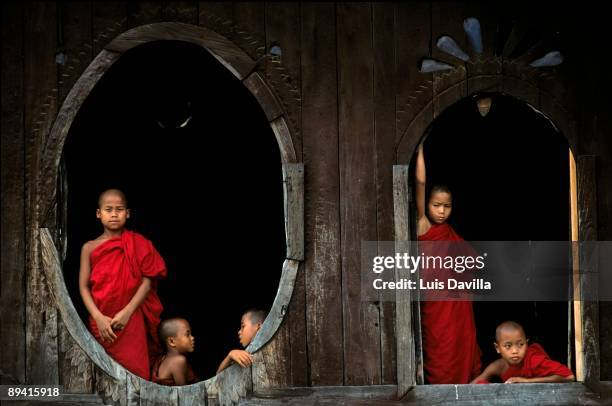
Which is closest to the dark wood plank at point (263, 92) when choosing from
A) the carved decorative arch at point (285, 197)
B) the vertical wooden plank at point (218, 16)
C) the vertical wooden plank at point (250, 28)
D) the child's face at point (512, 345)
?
the carved decorative arch at point (285, 197)

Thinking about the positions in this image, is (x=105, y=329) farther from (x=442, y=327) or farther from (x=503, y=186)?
(x=503, y=186)

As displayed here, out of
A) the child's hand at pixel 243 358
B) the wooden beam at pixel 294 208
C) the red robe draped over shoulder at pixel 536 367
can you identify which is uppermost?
the wooden beam at pixel 294 208

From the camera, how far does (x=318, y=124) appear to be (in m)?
6.03

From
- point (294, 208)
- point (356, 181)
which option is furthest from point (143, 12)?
point (356, 181)

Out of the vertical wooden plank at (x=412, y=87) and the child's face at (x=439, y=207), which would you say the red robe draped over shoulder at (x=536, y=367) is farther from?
the child's face at (x=439, y=207)

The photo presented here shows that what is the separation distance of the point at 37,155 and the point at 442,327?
8.06 ft

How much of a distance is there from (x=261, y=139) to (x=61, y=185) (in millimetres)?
2621

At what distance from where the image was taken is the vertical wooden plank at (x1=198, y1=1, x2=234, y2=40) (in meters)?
6.05

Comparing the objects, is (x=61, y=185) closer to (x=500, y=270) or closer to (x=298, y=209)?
(x=298, y=209)

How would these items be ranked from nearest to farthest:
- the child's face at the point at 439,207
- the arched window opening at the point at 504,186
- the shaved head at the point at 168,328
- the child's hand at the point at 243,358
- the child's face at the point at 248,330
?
the child's hand at the point at 243,358, the child's face at the point at 248,330, the child's face at the point at 439,207, the shaved head at the point at 168,328, the arched window opening at the point at 504,186

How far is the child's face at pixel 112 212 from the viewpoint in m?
6.40
